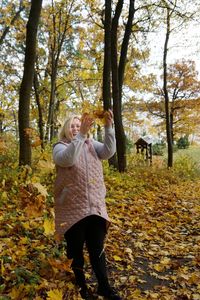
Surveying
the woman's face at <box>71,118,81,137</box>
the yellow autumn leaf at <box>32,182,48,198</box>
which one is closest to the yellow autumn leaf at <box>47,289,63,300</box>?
the yellow autumn leaf at <box>32,182,48,198</box>

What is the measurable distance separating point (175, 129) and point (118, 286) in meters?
25.3

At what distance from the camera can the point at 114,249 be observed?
16.0 ft

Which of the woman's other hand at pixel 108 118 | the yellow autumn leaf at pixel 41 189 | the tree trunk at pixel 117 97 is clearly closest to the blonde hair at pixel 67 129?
the woman's other hand at pixel 108 118

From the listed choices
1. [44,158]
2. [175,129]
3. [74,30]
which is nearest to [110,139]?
[44,158]

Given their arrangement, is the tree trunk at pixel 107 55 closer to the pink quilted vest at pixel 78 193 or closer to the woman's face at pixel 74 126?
the woman's face at pixel 74 126

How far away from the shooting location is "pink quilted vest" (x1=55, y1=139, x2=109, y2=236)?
324cm

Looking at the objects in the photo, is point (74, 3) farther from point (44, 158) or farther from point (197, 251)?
point (197, 251)

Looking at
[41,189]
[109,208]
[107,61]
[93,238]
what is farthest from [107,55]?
[93,238]

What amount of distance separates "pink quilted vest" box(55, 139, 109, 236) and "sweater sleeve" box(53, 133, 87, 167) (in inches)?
5.1

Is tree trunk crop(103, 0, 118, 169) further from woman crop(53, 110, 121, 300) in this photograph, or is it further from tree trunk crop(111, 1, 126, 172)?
woman crop(53, 110, 121, 300)

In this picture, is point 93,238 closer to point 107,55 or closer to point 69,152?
point 69,152

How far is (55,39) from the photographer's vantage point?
18.2 m

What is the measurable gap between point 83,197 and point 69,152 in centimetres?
48

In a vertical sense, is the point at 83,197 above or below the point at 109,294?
above
